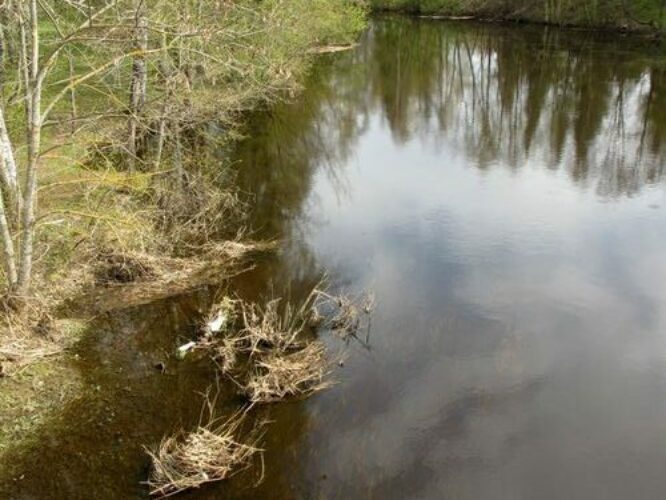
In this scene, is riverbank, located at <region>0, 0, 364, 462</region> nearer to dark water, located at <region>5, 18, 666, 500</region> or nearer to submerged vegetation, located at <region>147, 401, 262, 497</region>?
dark water, located at <region>5, 18, 666, 500</region>

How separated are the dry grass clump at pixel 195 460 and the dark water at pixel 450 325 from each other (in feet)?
0.60

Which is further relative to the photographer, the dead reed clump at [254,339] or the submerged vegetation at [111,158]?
the dead reed clump at [254,339]

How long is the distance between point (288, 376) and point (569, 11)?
164 feet

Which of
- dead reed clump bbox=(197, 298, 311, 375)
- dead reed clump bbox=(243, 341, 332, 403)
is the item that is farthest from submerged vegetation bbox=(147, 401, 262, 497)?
dead reed clump bbox=(197, 298, 311, 375)

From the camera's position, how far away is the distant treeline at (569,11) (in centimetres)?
4716

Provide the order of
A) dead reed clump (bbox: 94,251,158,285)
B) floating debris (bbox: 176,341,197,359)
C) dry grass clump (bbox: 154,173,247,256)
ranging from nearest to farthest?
floating debris (bbox: 176,341,197,359), dead reed clump (bbox: 94,251,158,285), dry grass clump (bbox: 154,173,247,256)

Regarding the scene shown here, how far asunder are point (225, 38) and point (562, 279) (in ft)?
29.8

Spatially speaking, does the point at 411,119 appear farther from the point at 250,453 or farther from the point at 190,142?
the point at 250,453

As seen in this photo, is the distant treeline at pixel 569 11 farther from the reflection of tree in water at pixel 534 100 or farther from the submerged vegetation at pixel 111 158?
the submerged vegetation at pixel 111 158

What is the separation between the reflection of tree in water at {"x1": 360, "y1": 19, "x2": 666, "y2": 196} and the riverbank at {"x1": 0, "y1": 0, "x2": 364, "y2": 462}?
33.3 ft

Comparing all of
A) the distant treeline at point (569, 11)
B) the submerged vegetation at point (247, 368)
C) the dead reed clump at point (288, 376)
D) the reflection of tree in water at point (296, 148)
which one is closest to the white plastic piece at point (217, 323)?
the submerged vegetation at point (247, 368)

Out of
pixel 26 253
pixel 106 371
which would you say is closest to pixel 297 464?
pixel 106 371

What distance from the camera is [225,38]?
15453 mm

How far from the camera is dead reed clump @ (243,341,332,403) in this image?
10250 millimetres
